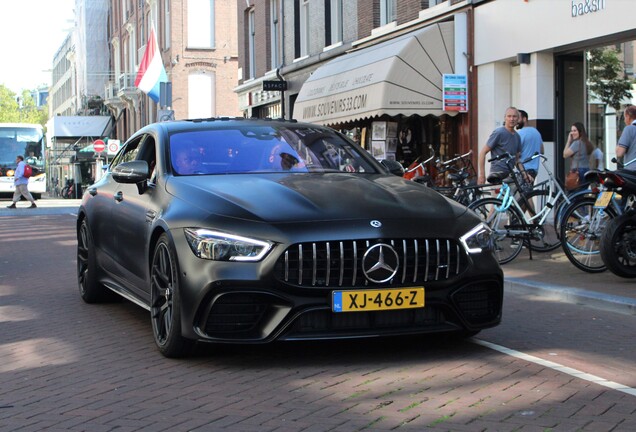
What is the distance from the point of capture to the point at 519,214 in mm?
11328

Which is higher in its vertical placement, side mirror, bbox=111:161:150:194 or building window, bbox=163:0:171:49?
building window, bbox=163:0:171:49

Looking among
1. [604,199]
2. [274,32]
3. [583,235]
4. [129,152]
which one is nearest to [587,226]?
[583,235]

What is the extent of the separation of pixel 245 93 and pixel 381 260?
30078mm

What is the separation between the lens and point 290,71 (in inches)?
1161

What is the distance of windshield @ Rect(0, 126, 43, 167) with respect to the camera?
4553 centimetres

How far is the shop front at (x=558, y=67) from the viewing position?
49.9 feet

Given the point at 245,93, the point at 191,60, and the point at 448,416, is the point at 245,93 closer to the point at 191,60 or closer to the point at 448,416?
the point at 191,60


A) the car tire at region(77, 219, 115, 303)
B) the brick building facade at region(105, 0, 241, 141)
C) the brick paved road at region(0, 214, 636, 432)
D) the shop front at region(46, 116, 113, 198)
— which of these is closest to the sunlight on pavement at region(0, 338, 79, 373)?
the brick paved road at region(0, 214, 636, 432)

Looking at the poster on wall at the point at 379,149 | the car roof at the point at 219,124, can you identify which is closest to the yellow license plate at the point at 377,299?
the car roof at the point at 219,124

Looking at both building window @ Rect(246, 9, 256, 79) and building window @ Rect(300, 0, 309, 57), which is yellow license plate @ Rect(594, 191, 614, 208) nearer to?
building window @ Rect(300, 0, 309, 57)

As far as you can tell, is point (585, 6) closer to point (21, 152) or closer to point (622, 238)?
point (622, 238)

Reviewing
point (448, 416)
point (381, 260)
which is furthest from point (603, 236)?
point (448, 416)

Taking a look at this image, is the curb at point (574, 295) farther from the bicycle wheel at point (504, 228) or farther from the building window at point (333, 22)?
the building window at point (333, 22)

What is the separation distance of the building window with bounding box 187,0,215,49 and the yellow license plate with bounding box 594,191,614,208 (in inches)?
1567
